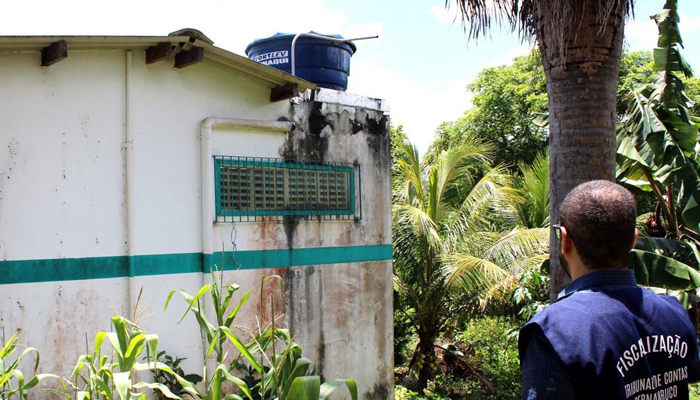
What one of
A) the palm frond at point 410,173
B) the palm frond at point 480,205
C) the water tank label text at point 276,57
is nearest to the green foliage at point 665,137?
the palm frond at point 480,205

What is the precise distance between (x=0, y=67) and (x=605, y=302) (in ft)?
14.3

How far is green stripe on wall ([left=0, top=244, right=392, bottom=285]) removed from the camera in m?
4.50

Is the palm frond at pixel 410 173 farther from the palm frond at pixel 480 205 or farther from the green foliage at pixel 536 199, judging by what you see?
the green foliage at pixel 536 199

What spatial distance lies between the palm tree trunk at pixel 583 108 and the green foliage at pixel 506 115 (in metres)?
11.4

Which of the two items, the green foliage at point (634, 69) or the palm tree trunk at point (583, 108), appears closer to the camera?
the palm tree trunk at point (583, 108)

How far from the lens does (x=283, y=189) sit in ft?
18.5

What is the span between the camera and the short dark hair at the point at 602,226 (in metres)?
1.86

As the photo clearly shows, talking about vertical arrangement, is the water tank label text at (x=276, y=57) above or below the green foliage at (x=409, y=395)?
above

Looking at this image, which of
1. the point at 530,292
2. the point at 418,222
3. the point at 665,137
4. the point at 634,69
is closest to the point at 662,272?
the point at 665,137

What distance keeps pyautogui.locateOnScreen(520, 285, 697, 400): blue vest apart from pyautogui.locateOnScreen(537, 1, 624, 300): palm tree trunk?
7.63 feet

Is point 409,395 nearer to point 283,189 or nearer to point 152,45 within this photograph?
point 283,189

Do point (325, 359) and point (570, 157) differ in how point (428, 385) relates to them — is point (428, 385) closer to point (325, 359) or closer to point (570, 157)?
point (325, 359)

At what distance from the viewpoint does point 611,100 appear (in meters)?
4.34

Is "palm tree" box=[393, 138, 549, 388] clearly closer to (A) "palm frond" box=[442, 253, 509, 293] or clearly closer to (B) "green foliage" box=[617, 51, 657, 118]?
(A) "palm frond" box=[442, 253, 509, 293]
